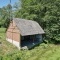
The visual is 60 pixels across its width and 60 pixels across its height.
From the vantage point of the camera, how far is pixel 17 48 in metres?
31.1

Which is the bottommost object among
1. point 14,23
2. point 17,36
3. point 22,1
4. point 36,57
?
point 36,57

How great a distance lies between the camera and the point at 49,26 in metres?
42.3

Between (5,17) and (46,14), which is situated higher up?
(46,14)

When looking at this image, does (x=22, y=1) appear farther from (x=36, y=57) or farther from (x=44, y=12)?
(x=36, y=57)

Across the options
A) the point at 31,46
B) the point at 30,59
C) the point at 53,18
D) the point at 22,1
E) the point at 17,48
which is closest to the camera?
the point at 30,59

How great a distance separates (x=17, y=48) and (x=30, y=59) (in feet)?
22.5

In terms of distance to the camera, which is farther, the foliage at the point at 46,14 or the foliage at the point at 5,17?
the foliage at the point at 5,17

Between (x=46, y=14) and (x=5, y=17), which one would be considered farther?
(x=5, y=17)

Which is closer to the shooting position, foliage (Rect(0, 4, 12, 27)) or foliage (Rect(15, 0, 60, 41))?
foliage (Rect(15, 0, 60, 41))

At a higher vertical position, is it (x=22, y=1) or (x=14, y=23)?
(x=22, y=1)

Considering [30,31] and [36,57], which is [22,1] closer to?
[30,31]

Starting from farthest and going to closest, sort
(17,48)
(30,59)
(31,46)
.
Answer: (31,46)
(17,48)
(30,59)

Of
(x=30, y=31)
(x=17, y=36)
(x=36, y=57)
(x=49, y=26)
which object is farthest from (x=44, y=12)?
(x=36, y=57)

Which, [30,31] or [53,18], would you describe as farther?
[53,18]
